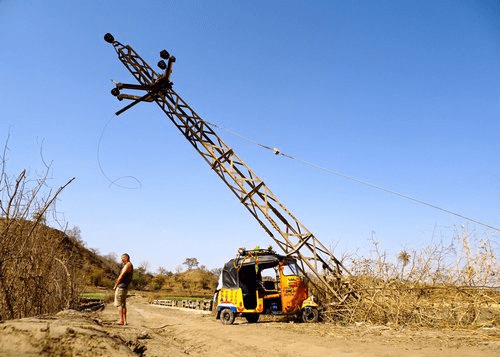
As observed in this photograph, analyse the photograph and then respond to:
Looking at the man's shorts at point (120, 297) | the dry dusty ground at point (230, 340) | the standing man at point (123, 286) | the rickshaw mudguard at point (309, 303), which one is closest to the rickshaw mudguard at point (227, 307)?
the dry dusty ground at point (230, 340)

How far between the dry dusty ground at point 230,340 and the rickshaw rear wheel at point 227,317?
3.87 feet

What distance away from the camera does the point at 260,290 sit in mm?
11711

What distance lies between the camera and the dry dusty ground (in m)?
3.86

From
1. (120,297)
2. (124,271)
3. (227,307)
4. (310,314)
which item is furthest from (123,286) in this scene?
(310,314)

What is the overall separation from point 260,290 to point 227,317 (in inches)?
57.4

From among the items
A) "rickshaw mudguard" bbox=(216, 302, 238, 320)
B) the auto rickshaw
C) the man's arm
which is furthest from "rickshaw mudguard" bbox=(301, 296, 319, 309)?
the man's arm

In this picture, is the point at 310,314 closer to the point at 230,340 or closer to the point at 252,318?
the point at 252,318

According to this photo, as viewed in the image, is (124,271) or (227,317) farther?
(227,317)

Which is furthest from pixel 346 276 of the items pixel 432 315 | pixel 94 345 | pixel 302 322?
pixel 94 345

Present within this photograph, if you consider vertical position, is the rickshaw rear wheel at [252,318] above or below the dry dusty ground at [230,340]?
below

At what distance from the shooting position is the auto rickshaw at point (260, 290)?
11.1 m

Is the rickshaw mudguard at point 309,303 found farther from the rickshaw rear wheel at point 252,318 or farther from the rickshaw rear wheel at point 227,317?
the rickshaw rear wheel at point 227,317

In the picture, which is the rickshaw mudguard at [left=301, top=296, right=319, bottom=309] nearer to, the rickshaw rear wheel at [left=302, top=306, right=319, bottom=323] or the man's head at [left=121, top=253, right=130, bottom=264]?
the rickshaw rear wheel at [left=302, top=306, right=319, bottom=323]

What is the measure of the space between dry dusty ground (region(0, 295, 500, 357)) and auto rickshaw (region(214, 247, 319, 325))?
3.12 feet
